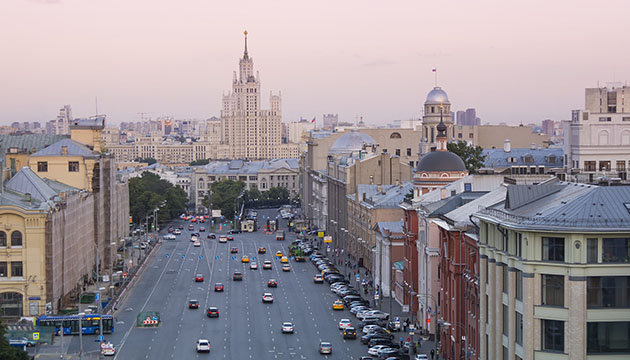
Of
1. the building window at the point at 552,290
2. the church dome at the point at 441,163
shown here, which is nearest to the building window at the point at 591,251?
the building window at the point at 552,290

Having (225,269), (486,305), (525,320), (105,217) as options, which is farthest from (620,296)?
(105,217)

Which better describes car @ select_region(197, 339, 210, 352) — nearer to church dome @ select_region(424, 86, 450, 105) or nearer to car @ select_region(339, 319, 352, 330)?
car @ select_region(339, 319, 352, 330)

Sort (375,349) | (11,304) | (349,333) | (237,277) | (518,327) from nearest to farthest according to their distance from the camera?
(518,327) → (375,349) → (349,333) → (11,304) → (237,277)

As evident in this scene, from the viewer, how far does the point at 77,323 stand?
9112cm

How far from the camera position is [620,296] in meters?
51.7

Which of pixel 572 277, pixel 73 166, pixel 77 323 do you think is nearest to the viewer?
pixel 572 277

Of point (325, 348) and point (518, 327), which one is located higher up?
point (518, 327)

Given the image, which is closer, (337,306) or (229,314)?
(229,314)

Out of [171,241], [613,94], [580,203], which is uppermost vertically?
[613,94]

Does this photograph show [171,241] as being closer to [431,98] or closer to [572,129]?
[431,98]

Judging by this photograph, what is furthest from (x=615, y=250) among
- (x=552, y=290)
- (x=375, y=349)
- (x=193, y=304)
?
(x=193, y=304)

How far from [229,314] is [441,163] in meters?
23.3

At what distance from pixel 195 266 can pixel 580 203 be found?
96.0m

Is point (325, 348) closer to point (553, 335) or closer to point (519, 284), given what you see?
point (519, 284)
